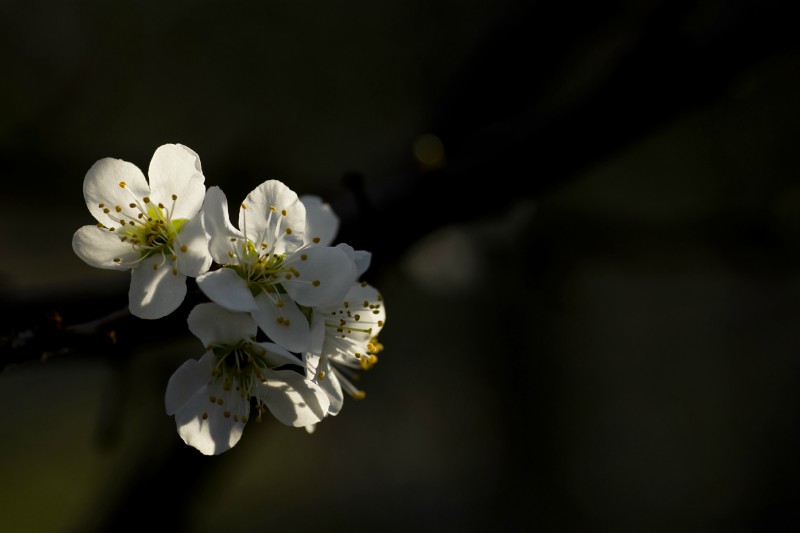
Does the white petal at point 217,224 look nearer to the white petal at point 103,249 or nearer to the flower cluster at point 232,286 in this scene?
the flower cluster at point 232,286

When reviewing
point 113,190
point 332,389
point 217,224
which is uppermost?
point 113,190

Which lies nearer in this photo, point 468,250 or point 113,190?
point 113,190

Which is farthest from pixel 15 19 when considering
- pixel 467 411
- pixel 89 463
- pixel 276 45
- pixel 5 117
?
pixel 467 411

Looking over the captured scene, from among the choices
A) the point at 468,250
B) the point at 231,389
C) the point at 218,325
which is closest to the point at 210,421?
the point at 231,389

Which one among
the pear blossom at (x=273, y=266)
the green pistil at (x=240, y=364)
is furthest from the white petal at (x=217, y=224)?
the green pistil at (x=240, y=364)

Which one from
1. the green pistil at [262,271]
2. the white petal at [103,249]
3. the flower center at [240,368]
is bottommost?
the flower center at [240,368]

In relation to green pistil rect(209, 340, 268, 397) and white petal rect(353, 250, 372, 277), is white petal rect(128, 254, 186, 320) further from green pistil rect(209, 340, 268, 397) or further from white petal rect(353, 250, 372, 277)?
white petal rect(353, 250, 372, 277)

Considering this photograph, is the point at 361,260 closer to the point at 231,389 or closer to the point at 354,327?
the point at 354,327
